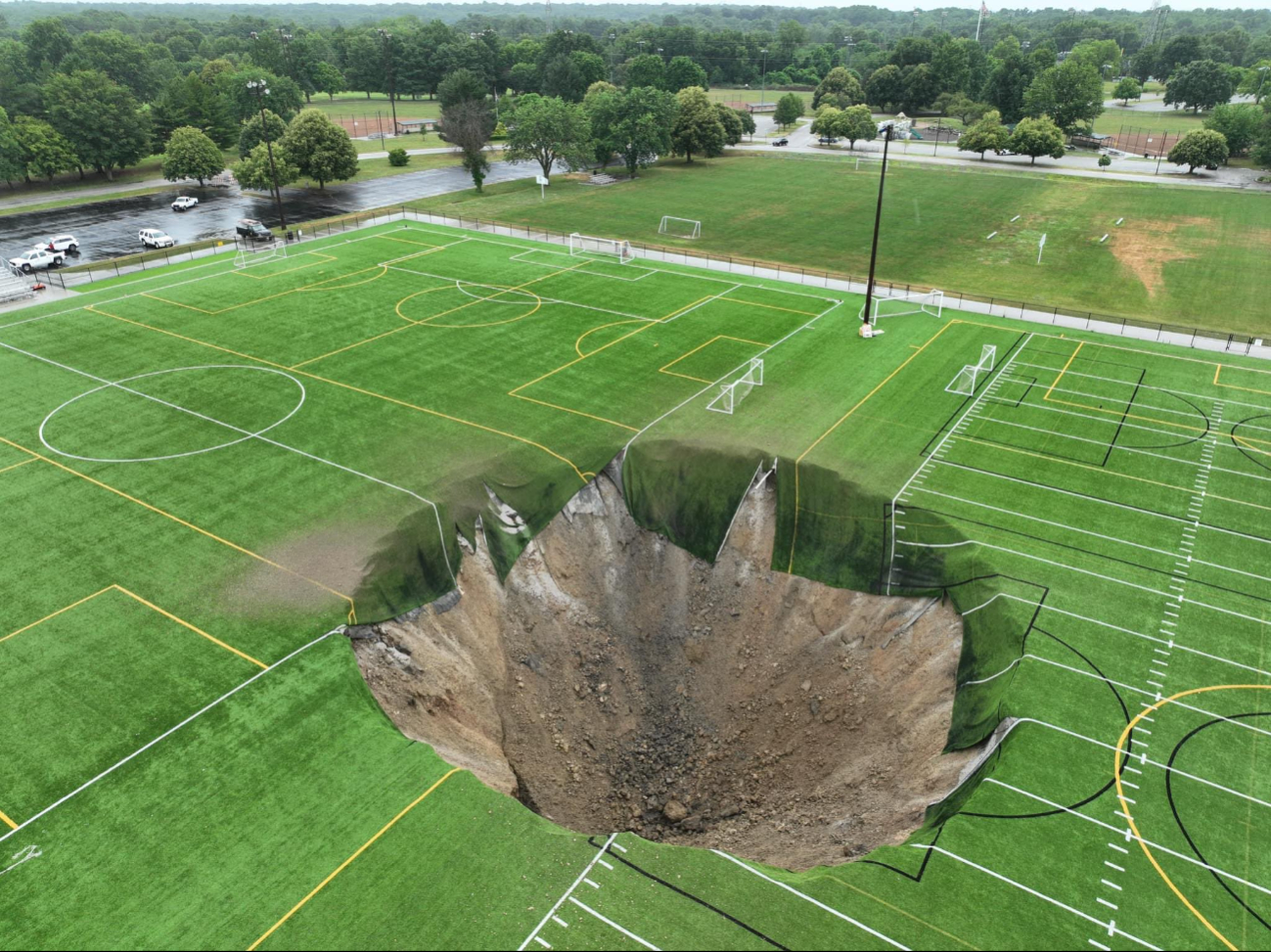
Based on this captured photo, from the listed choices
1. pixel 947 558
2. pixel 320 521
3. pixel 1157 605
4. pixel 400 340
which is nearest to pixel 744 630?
pixel 947 558

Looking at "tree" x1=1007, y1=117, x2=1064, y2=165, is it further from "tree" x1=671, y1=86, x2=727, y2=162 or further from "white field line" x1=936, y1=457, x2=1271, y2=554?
"white field line" x1=936, y1=457, x2=1271, y2=554

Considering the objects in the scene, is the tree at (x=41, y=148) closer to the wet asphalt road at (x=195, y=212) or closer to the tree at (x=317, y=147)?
A: the wet asphalt road at (x=195, y=212)

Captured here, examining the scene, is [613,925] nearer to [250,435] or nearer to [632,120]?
[250,435]

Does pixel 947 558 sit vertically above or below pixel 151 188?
below

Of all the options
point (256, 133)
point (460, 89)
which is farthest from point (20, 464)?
point (460, 89)

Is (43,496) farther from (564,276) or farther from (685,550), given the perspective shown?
(564,276)

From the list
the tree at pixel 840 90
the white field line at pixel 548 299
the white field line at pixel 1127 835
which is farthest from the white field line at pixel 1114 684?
the tree at pixel 840 90
